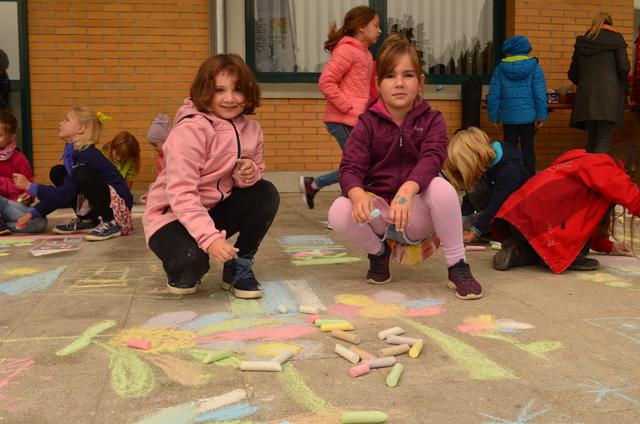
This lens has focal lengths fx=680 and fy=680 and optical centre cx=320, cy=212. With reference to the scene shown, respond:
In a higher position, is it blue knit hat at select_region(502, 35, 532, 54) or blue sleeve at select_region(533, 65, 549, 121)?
blue knit hat at select_region(502, 35, 532, 54)

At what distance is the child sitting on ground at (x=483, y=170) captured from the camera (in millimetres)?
3848

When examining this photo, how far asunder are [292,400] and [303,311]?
875 millimetres

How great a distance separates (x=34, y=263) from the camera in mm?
3732

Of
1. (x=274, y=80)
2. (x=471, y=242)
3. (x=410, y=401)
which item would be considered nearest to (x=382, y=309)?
(x=410, y=401)

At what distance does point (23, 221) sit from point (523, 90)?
471 cm

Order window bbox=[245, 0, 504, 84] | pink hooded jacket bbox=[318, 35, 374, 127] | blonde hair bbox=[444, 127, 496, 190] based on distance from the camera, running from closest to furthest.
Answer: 1. blonde hair bbox=[444, 127, 496, 190]
2. pink hooded jacket bbox=[318, 35, 374, 127]
3. window bbox=[245, 0, 504, 84]

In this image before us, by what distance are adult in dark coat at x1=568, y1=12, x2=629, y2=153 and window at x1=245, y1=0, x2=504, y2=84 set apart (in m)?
1.73

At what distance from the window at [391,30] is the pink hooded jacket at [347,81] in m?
2.74

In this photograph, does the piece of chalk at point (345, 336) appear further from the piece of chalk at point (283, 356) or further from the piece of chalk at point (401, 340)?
the piece of chalk at point (283, 356)

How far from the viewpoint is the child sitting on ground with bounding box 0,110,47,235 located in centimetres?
497

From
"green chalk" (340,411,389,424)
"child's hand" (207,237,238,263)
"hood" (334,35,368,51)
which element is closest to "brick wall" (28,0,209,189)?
"hood" (334,35,368,51)

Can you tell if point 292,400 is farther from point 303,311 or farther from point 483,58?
point 483,58

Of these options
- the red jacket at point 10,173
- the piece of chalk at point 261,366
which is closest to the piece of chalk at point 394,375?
the piece of chalk at point 261,366

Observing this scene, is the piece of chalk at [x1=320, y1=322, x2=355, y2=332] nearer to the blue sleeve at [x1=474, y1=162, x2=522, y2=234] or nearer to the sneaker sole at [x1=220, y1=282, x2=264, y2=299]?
the sneaker sole at [x1=220, y1=282, x2=264, y2=299]
